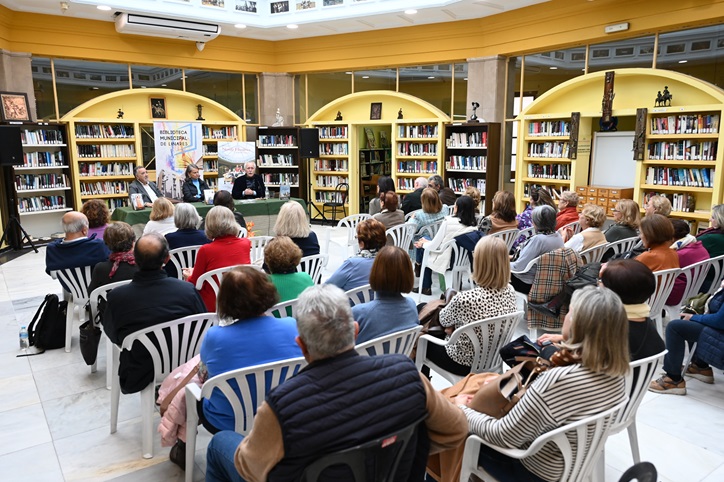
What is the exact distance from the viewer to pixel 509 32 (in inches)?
357

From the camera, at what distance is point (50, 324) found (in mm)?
4363

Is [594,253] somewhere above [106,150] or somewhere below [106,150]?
below

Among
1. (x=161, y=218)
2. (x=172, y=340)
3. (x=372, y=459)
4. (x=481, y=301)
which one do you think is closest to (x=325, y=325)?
(x=372, y=459)

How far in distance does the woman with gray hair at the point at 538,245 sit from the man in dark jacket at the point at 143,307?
111 inches

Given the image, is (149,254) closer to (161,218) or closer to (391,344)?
(391,344)

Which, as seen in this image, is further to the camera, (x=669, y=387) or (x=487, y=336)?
(x=669, y=387)

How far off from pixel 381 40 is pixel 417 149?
2.34 m

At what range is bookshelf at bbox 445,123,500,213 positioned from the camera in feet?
31.2

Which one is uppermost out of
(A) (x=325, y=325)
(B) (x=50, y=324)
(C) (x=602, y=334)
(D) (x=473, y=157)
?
(D) (x=473, y=157)

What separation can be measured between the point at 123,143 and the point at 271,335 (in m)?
9.26

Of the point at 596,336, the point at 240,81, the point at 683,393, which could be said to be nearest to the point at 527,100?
the point at 240,81

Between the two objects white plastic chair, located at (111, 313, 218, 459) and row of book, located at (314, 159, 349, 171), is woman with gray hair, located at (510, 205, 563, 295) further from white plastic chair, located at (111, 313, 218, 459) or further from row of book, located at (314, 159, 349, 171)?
row of book, located at (314, 159, 349, 171)

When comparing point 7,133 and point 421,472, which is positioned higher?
point 7,133

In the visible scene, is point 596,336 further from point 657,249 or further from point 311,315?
point 657,249
